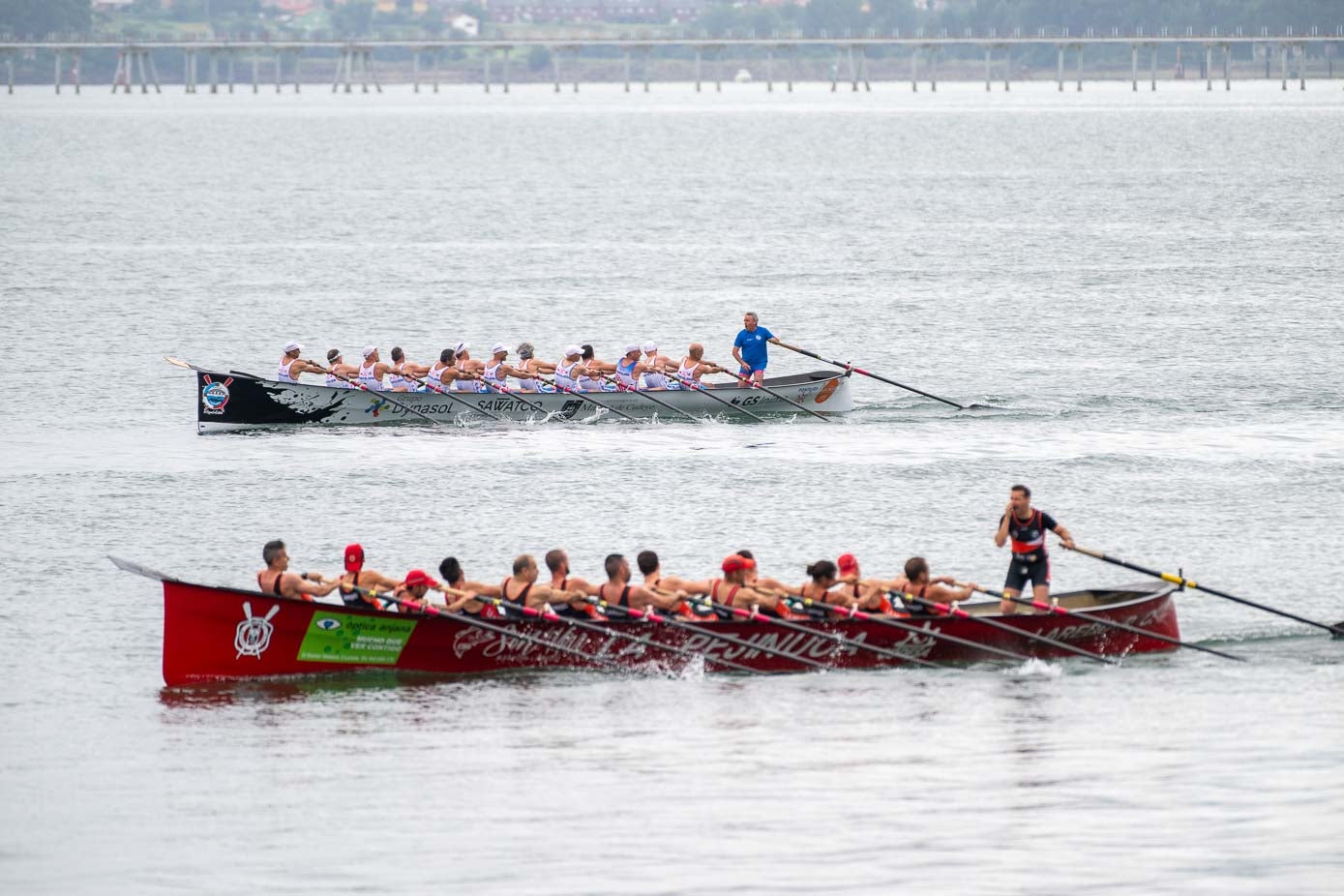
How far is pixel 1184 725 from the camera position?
2297 centimetres

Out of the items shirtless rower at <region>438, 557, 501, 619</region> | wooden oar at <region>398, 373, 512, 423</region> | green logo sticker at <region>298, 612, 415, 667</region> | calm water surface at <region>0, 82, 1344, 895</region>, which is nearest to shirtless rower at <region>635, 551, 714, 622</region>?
calm water surface at <region>0, 82, 1344, 895</region>

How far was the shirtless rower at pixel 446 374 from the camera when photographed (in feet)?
135

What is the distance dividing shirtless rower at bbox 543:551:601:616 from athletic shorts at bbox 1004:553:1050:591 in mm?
5455

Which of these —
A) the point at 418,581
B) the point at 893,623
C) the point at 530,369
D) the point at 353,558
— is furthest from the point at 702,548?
the point at 530,369

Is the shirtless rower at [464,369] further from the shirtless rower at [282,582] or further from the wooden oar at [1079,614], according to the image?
the wooden oar at [1079,614]

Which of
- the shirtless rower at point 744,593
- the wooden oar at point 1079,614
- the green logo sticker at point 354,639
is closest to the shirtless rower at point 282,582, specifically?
the green logo sticker at point 354,639

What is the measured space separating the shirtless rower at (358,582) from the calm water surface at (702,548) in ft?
3.41

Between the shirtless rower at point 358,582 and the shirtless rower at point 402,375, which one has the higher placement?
the shirtless rower at point 402,375

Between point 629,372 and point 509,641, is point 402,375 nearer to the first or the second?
point 629,372

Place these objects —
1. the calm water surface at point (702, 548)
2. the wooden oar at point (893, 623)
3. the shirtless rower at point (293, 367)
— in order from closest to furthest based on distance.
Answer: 1. the calm water surface at point (702, 548)
2. the wooden oar at point (893, 623)
3. the shirtless rower at point (293, 367)

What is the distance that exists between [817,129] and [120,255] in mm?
114040

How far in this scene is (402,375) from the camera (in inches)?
1624

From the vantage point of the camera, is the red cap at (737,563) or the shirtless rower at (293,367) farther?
the shirtless rower at (293,367)

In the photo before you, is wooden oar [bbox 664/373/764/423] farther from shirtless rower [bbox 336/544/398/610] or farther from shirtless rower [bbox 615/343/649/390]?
shirtless rower [bbox 336/544/398/610]
